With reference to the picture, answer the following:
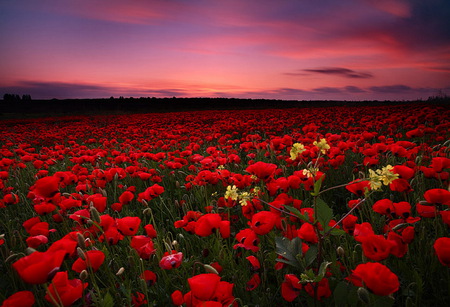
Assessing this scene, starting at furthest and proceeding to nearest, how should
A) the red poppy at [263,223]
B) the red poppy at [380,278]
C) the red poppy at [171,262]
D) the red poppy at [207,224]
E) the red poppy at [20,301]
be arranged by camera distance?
the red poppy at [207,224], the red poppy at [263,223], the red poppy at [171,262], the red poppy at [20,301], the red poppy at [380,278]

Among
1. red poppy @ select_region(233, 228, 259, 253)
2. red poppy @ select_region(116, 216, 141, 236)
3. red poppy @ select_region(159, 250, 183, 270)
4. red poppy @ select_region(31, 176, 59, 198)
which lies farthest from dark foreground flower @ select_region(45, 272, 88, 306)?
red poppy @ select_region(31, 176, 59, 198)

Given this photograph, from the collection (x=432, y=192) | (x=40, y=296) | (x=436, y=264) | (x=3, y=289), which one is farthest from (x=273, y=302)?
(x=3, y=289)

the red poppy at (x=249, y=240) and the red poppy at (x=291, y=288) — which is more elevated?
the red poppy at (x=249, y=240)

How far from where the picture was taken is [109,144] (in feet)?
18.6

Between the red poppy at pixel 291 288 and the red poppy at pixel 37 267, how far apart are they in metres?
0.87

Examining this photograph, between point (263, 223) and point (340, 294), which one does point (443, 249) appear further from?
point (263, 223)

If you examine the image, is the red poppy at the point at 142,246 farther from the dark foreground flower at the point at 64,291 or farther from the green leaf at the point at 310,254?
the green leaf at the point at 310,254

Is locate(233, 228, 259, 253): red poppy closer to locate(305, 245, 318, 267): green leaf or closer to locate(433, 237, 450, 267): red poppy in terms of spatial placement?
locate(305, 245, 318, 267): green leaf

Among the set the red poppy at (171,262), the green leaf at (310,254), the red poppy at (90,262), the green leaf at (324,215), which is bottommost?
the red poppy at (90,262)

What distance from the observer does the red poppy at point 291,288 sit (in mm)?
1127

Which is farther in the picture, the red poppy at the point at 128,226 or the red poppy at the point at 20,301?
the red poppy at the point at 128,226

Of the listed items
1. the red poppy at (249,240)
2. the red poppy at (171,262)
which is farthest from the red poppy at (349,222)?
the red poppy at (171,262)

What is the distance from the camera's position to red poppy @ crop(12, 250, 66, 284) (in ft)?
2.83

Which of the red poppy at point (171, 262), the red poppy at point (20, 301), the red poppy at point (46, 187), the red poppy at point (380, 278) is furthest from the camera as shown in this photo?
the red poppy at point (46, 187)
